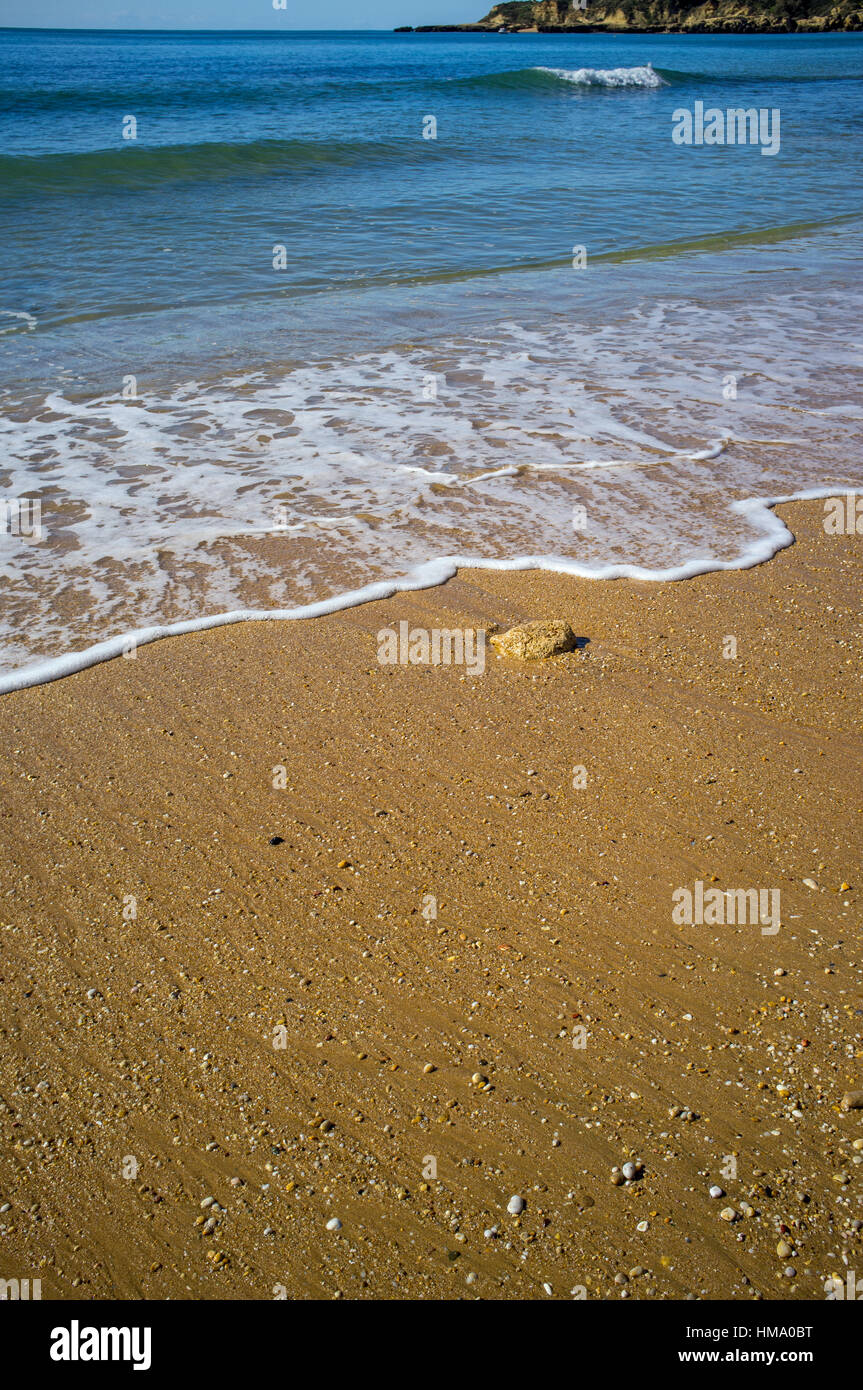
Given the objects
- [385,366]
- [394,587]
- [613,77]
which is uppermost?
[613,77]

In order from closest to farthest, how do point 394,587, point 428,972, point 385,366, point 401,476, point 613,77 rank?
point 428,972, point 394,587, point 401,476, point 385,366, point 613,77

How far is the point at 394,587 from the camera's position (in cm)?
454

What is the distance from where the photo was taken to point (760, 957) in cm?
260

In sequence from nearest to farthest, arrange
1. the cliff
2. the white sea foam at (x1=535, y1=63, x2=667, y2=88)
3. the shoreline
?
the shoreline → the white sea foam at (x1=535, y1=63, x2=667, y2=88) → the cliff

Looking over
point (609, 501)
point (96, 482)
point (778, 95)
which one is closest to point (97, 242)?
point (96, 482)

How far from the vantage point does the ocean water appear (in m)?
4.91

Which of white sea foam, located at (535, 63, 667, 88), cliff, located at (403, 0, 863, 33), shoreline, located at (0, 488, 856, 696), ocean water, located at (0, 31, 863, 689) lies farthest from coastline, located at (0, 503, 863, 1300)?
cliff, located at (403, 0, 863, 33)

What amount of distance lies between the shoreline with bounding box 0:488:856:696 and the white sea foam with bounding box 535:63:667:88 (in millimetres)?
36845

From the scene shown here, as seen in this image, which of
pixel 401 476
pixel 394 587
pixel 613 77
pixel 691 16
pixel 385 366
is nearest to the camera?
pixel 394 587

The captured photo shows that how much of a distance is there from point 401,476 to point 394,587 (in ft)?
5.16

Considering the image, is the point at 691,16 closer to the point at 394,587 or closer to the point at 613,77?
the point at 613,77

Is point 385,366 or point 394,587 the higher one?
point 385,366

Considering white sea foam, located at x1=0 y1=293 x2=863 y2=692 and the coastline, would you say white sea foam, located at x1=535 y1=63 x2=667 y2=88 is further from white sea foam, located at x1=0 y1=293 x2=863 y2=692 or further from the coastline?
the coastline

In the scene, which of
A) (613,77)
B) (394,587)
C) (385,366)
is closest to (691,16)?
(613,77)
